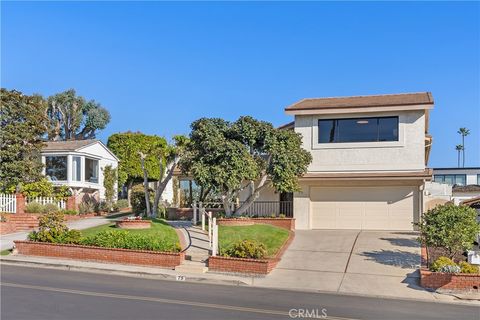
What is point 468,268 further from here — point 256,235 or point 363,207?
point 363,207

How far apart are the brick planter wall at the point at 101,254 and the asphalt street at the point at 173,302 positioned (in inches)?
84.6

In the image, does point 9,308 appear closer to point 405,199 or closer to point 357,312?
point 357,312

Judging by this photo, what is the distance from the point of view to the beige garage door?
24250mm

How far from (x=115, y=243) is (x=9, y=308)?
8.27m

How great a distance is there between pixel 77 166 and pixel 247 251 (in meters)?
20.8

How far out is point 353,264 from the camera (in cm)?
1755

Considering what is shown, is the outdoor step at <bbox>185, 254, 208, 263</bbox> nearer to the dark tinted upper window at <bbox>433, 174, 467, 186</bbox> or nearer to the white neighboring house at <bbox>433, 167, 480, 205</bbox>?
the white neighboring house at <bbox>433, 167, 480, 205</bbox>

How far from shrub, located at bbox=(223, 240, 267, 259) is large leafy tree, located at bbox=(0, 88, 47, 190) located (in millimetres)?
17261

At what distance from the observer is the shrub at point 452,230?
52.7ft

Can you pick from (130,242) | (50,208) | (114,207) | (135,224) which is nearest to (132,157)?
(114,207)

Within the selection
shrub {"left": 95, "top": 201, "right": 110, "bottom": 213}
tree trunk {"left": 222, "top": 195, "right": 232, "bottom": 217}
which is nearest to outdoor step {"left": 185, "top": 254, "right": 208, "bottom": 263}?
tree trunk {"left": 222, "top": 195, "right": 232, "bottom": 217}

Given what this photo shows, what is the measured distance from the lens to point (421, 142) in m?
23.9

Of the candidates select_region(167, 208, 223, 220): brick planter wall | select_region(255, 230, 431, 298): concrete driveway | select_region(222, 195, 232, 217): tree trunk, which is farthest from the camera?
select_region(167, 208, 223, 220): brick planter wall

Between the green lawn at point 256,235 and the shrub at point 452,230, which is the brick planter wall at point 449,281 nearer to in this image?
the shrub at point 452,230
